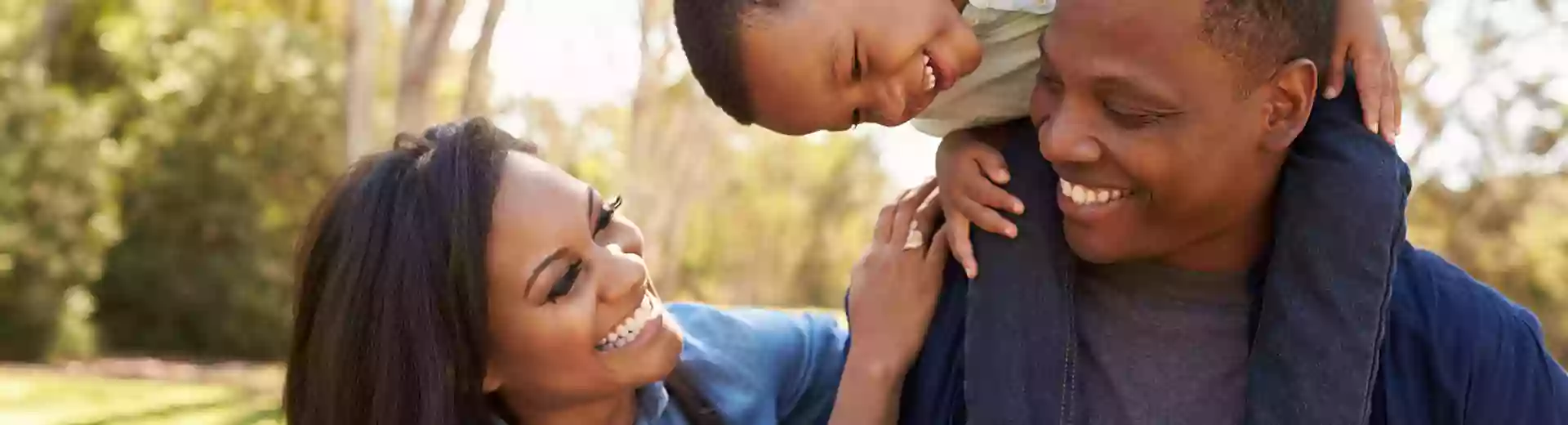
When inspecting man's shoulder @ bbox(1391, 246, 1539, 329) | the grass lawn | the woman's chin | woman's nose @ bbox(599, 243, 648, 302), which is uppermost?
woman's nose @ bbox(599, 243, 648, 302)

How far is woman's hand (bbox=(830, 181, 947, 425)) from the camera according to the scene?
208 centimetres

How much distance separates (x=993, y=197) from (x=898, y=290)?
0.24 m

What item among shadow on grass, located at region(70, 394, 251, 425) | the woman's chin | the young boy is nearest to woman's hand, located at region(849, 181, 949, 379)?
the young boy

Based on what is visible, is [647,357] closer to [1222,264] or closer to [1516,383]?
[1222,264]

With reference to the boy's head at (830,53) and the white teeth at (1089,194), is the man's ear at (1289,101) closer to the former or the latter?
the white teeth at (1089,194)

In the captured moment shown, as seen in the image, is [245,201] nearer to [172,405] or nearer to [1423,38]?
[172,405]

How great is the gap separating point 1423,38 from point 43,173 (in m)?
13.6

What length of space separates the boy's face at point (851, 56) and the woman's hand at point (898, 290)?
21 cm

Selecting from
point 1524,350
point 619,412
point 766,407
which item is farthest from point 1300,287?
point 619,412

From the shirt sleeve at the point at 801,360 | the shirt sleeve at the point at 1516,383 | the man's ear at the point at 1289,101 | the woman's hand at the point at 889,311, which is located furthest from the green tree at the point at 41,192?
the shirt sleeve at the point at 1516,383

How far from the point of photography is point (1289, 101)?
69.0 inches

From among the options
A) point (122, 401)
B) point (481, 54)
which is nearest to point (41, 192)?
point (122, 401)

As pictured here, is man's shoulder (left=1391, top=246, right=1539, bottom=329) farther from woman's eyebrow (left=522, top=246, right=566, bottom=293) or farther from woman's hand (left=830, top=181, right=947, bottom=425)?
woman's eyebrow (left=522, top=246, right=566, bottom=293)

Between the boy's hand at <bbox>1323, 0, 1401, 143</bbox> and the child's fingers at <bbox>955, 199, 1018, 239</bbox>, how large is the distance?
1.65ft
